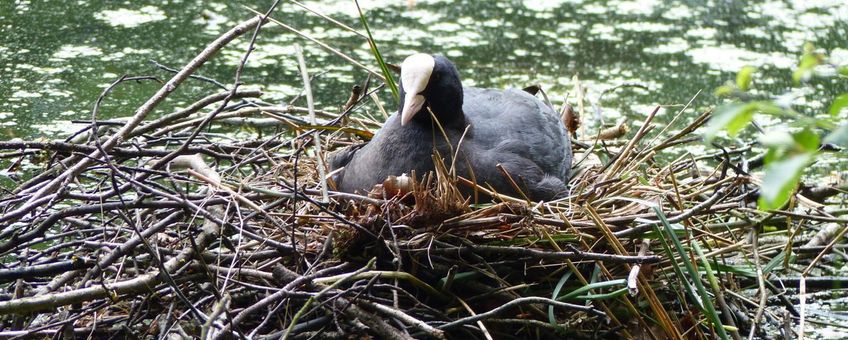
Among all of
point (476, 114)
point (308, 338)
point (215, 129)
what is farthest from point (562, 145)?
point (215, 129)

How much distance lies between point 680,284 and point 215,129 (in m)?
2.01

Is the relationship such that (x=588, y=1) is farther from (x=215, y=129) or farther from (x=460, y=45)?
(x=215, y=129)

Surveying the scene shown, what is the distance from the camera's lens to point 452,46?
4.67 metres

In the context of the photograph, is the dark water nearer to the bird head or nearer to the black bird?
the black bird

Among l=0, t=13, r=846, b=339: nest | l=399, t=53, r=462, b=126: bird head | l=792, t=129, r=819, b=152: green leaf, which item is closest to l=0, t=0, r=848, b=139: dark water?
l=0, t=13, r=846, b=339: nest

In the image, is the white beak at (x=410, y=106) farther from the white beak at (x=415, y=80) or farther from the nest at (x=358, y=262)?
the nest at (x=358, y=262)

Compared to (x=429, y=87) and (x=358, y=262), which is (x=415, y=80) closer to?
(x=429, y=87)

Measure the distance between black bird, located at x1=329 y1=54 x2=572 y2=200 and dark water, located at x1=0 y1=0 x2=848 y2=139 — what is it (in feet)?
4.89

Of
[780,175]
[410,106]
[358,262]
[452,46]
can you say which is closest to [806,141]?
[780,175]

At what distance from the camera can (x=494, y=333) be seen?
6.82 ft

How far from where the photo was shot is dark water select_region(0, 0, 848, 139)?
3975 mm

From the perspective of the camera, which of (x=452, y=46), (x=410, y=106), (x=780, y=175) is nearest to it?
(x=780, y=175)

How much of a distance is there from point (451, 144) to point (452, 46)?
241 centimetres

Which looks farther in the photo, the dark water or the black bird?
the dark water
